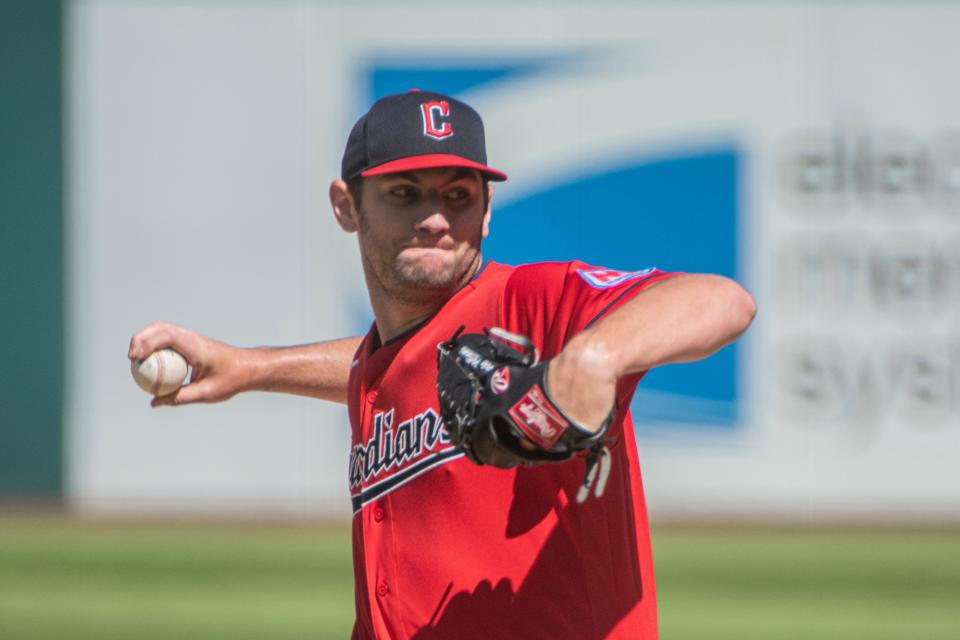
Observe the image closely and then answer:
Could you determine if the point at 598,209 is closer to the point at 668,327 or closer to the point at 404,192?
the point at 404,192

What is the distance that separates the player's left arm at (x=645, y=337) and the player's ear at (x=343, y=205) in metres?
0.82

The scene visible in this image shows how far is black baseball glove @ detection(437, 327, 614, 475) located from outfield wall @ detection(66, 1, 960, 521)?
31.7ft

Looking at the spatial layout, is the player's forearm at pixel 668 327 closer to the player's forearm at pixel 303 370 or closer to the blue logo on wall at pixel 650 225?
the player's forearm at pixel 303 370

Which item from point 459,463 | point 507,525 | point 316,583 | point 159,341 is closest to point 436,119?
point 459,463

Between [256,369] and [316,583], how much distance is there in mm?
5731

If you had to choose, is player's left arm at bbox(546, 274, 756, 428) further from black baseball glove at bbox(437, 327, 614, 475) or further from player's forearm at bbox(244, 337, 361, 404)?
player's forearm at bbox(244, 337, 361, 404)

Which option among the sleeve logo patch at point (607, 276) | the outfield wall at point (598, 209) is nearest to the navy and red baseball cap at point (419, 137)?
the sleeve logo patch at point (607, 276)

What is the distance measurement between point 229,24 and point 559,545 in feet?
36.3

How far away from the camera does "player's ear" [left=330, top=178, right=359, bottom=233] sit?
8.17 feet

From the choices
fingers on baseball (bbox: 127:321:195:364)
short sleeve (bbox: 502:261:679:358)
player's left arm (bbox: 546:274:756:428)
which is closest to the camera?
player's left arm (bbox: 546:274:756:428)

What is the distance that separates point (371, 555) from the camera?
231 centimetres

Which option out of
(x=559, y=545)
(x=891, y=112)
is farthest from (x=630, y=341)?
(x=891, y=112)

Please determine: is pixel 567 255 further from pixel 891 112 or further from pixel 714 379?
pixel 891 112

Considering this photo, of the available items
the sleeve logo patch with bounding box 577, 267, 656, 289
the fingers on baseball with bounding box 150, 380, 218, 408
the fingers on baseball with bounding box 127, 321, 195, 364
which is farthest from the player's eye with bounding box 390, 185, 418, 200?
the fingers on baseball with bounding box 150, 380, 218, 408
